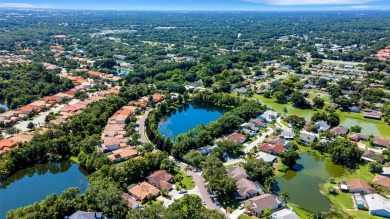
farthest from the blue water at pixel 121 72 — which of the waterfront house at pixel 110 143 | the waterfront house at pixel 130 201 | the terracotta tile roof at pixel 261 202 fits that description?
the terracotta tile roof at pixel 261 202

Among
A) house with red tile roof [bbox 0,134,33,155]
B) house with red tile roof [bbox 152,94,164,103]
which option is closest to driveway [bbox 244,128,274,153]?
house with red tile roof [bbox 152,94,164,103]

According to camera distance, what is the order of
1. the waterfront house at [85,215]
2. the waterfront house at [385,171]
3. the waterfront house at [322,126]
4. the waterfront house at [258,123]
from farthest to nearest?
the waterfront house at [258,123] → the waterfront house at [322,126] → the waterfront house at [385,171] → the waterfront house at [85,215]

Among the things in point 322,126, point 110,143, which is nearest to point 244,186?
point 110,143

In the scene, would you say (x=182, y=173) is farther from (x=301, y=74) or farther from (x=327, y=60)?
(x=327, y=60)

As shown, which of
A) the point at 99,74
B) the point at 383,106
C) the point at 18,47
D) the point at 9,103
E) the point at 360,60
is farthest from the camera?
the point at 18,47

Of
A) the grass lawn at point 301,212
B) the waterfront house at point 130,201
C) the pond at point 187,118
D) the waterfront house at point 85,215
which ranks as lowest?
the pond at point 187,118

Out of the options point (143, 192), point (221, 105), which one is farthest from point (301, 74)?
point (143, 192)

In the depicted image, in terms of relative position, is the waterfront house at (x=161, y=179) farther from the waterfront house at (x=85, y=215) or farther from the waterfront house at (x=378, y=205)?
the waterfront house at (x=378, y=205)
